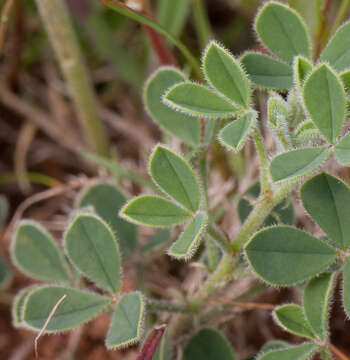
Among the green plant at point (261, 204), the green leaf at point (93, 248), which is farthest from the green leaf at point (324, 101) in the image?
the green leaf at point (93, 248)

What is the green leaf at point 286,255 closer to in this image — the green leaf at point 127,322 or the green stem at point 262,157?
the green stem at point 262,157

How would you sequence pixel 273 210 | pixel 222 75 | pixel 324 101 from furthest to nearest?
1. pixel 273 210
2. pixel 222 75
3. pixel 324 101

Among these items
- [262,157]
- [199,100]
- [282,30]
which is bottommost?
[262,157]

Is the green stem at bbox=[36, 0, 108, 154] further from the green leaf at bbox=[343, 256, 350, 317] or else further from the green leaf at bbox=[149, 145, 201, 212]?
the green leaf at bbox=[343, 256, 350, 317]

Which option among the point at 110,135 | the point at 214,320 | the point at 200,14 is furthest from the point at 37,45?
the point at 214,320

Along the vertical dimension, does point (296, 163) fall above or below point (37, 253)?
above

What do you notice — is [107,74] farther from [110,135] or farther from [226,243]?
[226,243]

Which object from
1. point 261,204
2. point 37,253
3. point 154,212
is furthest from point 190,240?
point 37,253

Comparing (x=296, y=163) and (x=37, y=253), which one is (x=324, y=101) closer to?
(x=296, y=163)
